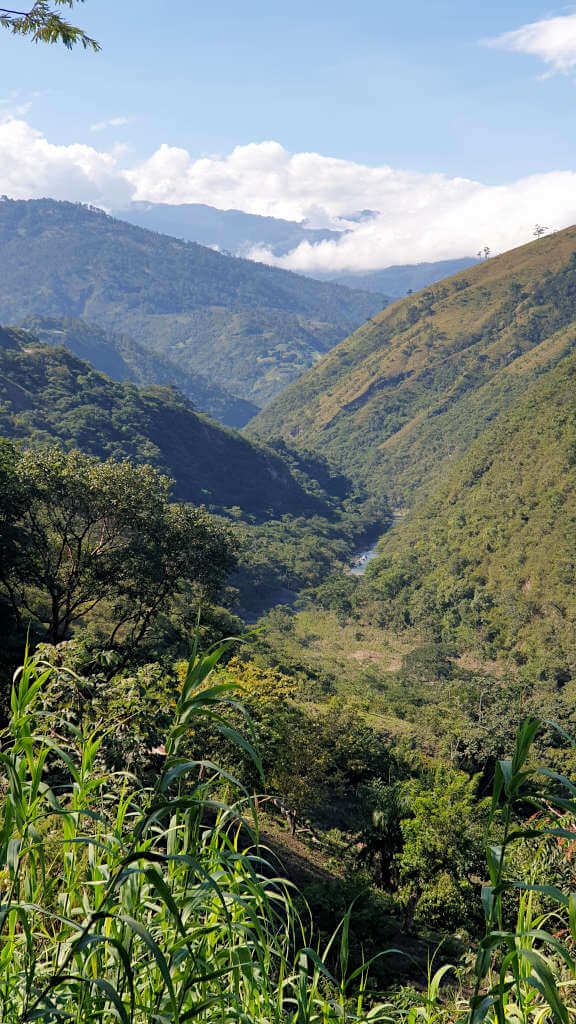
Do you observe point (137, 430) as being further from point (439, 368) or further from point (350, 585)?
point (439, 368)

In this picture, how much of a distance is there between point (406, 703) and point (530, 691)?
11.4 metres

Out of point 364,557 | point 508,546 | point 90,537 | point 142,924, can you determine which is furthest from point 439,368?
point 142,924

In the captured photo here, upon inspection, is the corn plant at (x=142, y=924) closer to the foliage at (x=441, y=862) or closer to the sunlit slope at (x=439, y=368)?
the foliage at (x=441, y=862)

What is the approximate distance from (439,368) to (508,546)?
276 ft

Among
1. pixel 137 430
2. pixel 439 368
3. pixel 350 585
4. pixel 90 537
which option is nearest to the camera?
pixel 90 537

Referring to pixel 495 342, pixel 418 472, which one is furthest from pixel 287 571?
pixel 495 342

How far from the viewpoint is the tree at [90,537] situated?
48.2 feet

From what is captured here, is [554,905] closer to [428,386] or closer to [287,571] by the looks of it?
[287,571]

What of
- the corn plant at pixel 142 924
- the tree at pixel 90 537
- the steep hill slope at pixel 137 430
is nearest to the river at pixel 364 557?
the steep hill slope at pixel 137 430

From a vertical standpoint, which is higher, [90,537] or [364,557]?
[90,537]

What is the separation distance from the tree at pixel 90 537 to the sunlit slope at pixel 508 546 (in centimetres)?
4159

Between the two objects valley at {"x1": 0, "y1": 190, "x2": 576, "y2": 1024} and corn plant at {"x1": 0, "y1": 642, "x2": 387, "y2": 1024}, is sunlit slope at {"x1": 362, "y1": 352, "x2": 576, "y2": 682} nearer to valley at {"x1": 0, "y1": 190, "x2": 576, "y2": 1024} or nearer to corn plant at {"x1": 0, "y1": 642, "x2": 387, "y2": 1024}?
valley at {"x1": 0, "y1": 190, "x2": 576, "y2": 1024}

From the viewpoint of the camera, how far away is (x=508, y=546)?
66.8m

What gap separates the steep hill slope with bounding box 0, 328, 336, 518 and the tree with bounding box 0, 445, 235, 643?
60888 mm
